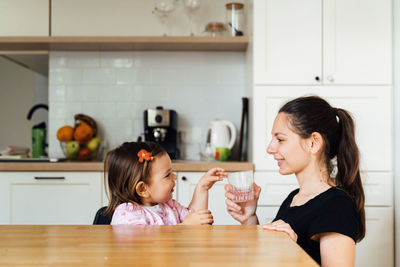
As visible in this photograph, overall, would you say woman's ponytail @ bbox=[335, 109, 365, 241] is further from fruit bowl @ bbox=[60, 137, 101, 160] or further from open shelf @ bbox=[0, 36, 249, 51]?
fruit bowl @ bbox=[60, 137, 101, 160]

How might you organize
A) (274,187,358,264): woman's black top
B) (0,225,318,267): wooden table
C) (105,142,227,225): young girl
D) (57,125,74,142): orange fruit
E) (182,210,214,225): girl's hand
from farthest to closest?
(57,125,74,142): orange fruit
(105,142,227,225): young girl
(182,210,214,225): girl's hand
(274,187,358,264): woman's black top
(0,225,318,267): wooden table

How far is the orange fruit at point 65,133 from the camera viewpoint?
3111 mm

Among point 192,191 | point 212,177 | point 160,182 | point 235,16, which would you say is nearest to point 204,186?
point 212,177

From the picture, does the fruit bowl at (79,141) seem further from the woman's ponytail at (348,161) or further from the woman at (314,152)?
the woman's ponytail at (348,161)

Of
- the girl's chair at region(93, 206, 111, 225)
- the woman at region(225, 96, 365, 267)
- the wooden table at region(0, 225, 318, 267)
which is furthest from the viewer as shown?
the girl's chair at region(93, 206, 111, 225)

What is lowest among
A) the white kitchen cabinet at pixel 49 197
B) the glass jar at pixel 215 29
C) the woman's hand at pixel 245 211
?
the white kitchen cabinet at pixel 49 197

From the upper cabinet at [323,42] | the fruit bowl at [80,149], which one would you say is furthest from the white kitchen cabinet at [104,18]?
the upper cabinet at [323,42]

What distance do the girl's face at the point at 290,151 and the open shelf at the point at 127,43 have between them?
5.31 feet

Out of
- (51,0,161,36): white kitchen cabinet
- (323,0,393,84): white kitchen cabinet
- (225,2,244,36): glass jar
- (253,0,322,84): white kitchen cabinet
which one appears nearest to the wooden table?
(253,0,322,84): white kitchen cabinet

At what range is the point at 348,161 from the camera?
4.73ft

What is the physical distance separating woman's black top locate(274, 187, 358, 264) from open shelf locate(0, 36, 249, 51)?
5.93 ft

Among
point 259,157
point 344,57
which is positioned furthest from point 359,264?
point 344,57

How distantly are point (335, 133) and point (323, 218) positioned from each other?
0.35 m

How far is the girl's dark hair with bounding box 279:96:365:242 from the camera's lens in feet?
4.70
